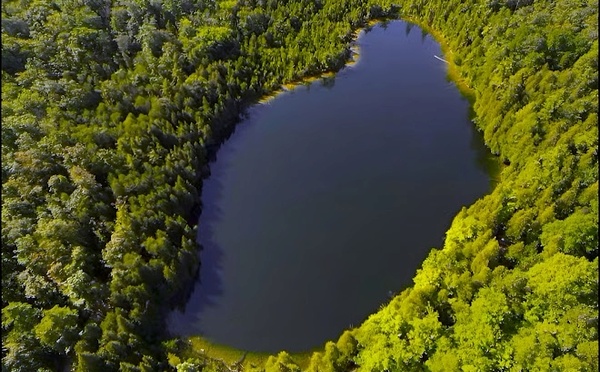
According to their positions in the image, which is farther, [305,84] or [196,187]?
[305,84]

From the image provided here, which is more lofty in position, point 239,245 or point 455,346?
point 455,346

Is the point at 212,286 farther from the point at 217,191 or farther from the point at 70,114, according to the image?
the point at 70,114

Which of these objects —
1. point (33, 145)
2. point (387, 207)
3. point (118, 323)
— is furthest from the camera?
point (387, 207)

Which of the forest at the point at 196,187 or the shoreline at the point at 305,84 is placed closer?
the forest at the point at 196,187

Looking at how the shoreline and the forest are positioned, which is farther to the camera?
the shoreline

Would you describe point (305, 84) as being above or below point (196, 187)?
above

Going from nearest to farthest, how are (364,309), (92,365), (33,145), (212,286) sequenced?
(92,365) < (364,309) < (212,286) < (33,145)

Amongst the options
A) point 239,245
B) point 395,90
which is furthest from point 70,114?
point 395,90

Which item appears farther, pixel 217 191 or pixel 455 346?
pixel 217 191
